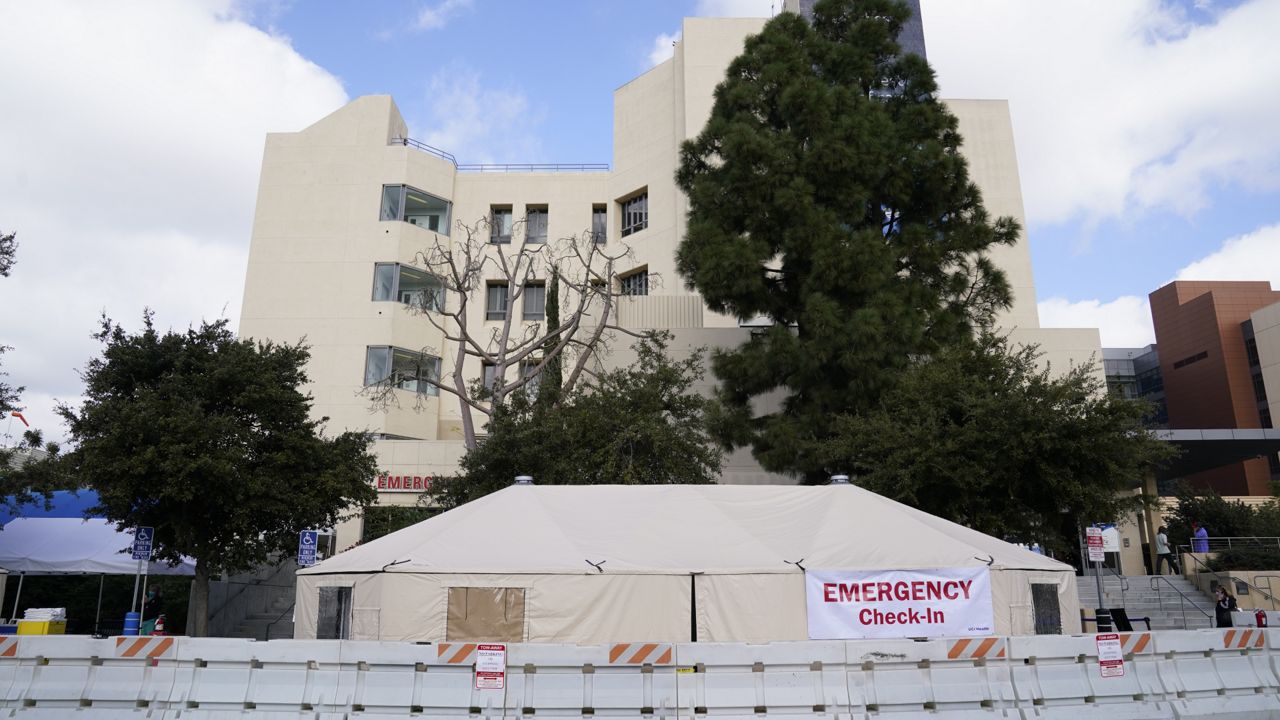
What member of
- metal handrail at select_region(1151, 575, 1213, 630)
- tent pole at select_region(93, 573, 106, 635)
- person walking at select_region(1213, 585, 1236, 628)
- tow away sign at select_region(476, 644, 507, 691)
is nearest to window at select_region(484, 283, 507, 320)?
tent pole at select_region(93, 573, 106, 635)

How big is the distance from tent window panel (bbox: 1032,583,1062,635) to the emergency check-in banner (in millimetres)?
1080

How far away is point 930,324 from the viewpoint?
26016 millimetres

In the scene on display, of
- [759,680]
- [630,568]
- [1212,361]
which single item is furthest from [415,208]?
[1212,361]

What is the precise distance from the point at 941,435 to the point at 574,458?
8.78 meters

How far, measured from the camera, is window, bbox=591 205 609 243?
42666 mm

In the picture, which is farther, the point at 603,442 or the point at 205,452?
the point at 603,442

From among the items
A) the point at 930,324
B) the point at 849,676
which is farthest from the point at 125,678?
the point at 930,324

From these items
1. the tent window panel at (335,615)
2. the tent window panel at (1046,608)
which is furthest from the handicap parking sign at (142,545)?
the tent window panel at (1046,608)

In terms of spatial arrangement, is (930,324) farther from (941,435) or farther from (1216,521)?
(1216,521)

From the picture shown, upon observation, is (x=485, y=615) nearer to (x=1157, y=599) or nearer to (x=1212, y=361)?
(x=1157, y=599)

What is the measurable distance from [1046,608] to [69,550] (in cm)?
2173

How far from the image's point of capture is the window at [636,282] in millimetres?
40688

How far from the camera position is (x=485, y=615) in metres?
13.0

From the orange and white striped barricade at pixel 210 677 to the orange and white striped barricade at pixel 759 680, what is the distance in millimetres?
4978
